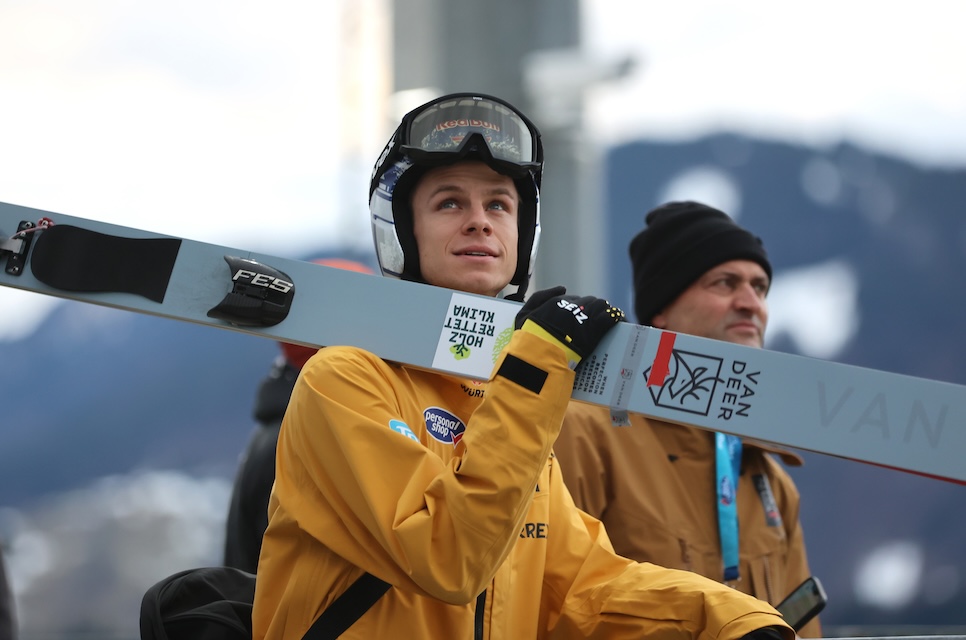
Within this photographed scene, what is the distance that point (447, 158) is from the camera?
2555 mm

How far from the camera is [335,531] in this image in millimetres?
2143

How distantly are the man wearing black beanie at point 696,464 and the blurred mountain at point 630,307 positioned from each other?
4.75m

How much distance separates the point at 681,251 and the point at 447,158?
1.33m

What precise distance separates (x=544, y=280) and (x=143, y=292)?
5983mm

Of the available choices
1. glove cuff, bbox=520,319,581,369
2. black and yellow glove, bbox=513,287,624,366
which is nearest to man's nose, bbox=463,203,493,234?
black and yellow glove, bbox=513,287,624,366

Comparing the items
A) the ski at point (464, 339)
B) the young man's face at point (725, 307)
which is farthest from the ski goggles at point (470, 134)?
the young man's face at point (725, 307)

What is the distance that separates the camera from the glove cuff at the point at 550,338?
7.11 ft

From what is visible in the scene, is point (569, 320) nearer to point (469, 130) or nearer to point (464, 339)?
point (464, 339)

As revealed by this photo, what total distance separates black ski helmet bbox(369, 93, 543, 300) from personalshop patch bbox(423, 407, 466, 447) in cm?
39

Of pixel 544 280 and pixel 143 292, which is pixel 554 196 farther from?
pixel 143 292

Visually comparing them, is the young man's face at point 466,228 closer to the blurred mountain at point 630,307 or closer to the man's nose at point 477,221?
the man's nose at point 477,221

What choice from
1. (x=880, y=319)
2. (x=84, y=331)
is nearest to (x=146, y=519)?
(x=84, y=331)

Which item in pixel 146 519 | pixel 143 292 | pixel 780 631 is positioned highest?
pixel 143 292

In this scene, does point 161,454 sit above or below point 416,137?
below
